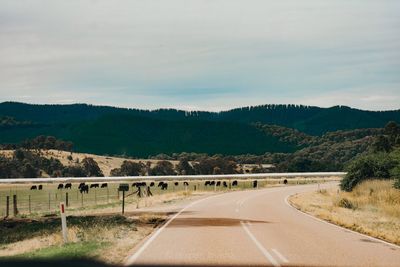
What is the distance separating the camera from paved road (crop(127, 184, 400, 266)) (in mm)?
12234

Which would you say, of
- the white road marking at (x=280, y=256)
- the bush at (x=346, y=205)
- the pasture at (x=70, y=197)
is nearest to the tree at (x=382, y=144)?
the pasture at (x=70, y=197)

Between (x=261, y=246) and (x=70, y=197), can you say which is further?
(x=70, y=197)

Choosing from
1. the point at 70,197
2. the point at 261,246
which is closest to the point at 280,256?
the point at 261,246

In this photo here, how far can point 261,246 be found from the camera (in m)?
14.8

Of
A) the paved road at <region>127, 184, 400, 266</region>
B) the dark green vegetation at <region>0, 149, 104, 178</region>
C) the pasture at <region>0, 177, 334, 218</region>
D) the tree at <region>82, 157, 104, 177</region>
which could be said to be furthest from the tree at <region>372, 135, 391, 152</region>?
the tree at <region>82, 157, 104, 177</region>

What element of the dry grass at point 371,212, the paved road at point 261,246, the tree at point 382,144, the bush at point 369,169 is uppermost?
the tree at point 382,144

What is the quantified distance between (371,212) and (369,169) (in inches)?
732

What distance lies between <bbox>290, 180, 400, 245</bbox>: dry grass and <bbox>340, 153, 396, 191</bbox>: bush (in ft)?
6.28

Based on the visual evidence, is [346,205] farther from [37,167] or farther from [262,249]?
[37,167]

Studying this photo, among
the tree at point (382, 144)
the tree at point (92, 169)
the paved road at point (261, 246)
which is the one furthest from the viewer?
the tree at point (92, 169)

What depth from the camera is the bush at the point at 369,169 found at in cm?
4481

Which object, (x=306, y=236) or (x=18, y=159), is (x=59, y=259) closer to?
(x=306, y=236)

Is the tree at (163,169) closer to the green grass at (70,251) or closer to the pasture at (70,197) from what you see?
the pasture at (70,197)

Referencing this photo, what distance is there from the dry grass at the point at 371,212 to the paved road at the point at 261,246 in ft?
3.10
